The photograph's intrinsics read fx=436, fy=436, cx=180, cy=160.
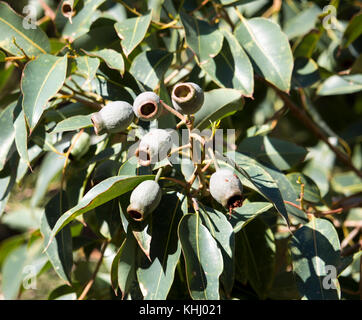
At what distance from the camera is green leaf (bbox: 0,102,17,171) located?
1.01 metres

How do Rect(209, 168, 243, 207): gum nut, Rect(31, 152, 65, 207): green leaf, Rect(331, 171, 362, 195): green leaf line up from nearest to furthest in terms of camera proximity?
Rect(209, 168, 243, 207): gum nut < Rect(31, 152, 65, 207): green leaf < Rect(331, 171, 362, 195): green leaf

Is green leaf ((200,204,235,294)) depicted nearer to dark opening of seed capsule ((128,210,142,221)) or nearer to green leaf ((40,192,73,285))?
dark opening of seed capsule ((128,210,142,221))

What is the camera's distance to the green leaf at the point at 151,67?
100cm

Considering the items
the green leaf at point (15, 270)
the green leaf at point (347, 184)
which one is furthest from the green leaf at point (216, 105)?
the green leaf at point (347, 184)

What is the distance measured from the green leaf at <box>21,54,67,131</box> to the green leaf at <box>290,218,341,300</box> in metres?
0.60

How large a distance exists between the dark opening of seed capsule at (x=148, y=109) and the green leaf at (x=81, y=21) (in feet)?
1.16

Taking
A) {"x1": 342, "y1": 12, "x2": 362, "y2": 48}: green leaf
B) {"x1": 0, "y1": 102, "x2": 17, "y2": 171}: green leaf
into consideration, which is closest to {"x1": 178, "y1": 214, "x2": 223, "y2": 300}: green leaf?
{"x1": 0, "y1": 102, "x2": 17, "y2": 171}: green leaf

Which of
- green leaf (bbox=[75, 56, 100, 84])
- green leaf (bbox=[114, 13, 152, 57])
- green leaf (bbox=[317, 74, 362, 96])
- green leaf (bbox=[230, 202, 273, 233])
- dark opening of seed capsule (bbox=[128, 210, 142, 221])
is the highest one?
green leaf (bbox=[75, 56, 100, 84])

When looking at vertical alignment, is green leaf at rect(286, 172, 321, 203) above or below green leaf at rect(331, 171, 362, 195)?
above

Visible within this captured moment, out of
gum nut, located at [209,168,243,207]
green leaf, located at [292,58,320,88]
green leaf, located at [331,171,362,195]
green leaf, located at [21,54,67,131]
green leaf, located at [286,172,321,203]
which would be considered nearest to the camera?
gum nut, located at [209,168,243,207]

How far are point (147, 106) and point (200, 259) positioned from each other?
301 mm

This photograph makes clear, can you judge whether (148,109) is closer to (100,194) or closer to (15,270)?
(100,194)

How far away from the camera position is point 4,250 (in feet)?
5.80

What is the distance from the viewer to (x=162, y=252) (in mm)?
869
